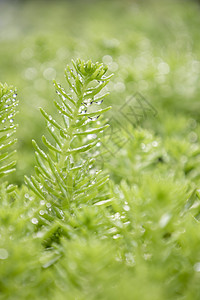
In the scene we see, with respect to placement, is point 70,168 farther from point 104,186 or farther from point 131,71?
point 131,71

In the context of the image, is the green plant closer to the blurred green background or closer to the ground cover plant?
the ground cover plant

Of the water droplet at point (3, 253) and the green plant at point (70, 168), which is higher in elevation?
the green plant at point (70, 168)

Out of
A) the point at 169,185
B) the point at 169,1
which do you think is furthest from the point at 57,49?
the point at 169,1

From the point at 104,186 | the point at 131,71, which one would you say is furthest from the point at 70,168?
the point at 131,71

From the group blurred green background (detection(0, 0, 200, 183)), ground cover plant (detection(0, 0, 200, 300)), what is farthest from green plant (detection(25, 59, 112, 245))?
blurred green background (detection(0, 0, 200, 183))

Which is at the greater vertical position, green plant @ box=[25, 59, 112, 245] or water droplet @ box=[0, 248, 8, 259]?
green plant @ box=[25, 59, 112, 245]

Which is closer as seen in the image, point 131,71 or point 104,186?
point 104,186

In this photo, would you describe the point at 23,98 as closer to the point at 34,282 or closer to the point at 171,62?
the point at 171,62

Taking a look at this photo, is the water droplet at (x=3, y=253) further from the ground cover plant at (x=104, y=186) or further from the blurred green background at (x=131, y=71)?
the blurred green background at (x=131, y=71)

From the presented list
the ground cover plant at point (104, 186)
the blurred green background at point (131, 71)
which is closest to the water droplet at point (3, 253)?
the ground cover plant at point (104, 186)
